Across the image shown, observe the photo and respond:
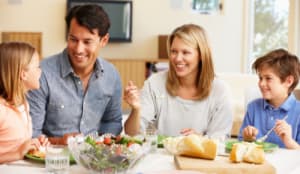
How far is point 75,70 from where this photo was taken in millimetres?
2443

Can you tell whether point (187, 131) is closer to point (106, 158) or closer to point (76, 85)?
point (76, 85)

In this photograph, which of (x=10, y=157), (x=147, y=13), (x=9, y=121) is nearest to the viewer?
(x=10, y=157)

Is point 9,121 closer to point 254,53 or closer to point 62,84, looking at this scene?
point 62,84

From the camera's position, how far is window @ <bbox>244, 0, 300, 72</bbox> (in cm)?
664

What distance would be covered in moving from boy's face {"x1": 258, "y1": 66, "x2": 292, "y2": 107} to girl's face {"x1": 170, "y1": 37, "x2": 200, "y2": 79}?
1.02 ft

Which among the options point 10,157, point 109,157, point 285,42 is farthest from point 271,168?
point 285,42

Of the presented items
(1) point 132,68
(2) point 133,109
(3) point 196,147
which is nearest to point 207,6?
(1) point 132,68

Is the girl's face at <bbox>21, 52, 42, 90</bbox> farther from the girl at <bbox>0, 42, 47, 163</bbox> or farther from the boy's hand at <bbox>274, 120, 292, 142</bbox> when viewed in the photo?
the boy's hand at <bbox>274, 120, 292, 142</bbox>

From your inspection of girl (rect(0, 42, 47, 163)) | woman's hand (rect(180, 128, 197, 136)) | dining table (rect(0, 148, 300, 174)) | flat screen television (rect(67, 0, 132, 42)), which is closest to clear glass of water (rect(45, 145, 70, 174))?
dining table (rect(0, 148, 300, 174))

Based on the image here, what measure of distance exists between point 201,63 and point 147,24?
4.59 metres

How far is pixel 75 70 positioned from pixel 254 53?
4.92 metres

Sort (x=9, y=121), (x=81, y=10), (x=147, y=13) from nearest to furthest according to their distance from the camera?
(x=9, y=121), (x=81, y=10), (x=147, y=13)

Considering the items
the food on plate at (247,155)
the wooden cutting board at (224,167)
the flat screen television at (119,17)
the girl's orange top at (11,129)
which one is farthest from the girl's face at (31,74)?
the flat screen television at (119,17)

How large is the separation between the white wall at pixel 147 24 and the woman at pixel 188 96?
4526mm
